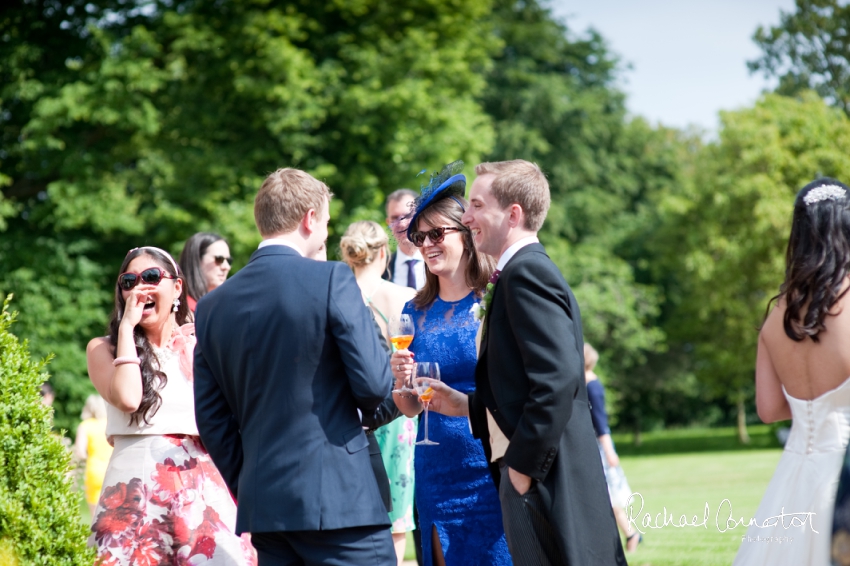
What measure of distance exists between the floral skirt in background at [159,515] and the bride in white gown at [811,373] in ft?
8.40

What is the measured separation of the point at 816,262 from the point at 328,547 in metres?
2.39

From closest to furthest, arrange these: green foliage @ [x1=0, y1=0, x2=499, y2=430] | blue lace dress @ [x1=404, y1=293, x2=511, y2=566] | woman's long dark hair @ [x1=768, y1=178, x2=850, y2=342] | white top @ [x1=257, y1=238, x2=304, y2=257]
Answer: white top @ [x1=257, y1=238, x2=304, y2=257], woman's long dark hair @ [x1=768, y1=178, x2=850, y2=342], blue lace dress @ [x1=404, y1=293, x2=511, y2=566], green foliage @ [x1=0, y1=0, x2=499, y2=430]

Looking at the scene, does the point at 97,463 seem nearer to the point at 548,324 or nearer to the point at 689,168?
the point at 548,324

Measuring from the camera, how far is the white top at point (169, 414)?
4320 millimetres

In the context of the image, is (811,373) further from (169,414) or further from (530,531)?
(169,414)

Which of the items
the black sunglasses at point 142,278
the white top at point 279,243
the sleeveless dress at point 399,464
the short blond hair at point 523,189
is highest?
the short blond hair at point 523,189

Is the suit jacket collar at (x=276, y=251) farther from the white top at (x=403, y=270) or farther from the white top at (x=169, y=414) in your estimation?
the white top at (x=403, y=270)

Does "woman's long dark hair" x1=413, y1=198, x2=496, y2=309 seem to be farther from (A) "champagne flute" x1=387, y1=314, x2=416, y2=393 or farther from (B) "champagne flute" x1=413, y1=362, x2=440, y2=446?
(B) "champagne flute" x1=413, y1=362, x2=440, y2=446

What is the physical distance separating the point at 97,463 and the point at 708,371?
1006 inches

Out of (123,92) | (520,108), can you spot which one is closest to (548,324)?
(123,92)

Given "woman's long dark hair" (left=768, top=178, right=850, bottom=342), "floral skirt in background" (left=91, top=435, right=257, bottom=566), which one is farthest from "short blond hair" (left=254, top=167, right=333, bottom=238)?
"woman's long dark hair" (left=768, top=178, right=850, bottom=342)

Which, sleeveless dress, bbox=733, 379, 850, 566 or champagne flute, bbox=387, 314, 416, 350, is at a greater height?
champagne flute, bbox=387, 314, 416, 350

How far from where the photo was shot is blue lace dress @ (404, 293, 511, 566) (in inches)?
169

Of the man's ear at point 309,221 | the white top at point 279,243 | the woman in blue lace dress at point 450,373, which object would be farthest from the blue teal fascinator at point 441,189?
the white top at point 279,243
